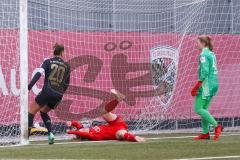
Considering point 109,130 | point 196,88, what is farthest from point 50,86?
point 196,88

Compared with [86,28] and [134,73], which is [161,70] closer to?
[134,73]

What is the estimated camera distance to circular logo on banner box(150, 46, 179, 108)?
16.0m

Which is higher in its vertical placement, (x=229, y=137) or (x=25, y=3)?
(x=25, y=3)

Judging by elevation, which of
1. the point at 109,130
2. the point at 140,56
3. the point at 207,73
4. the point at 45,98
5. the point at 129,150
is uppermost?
the point at 140,56

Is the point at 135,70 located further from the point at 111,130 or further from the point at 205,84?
the point at 111,130

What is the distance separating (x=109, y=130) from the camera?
12.7 m

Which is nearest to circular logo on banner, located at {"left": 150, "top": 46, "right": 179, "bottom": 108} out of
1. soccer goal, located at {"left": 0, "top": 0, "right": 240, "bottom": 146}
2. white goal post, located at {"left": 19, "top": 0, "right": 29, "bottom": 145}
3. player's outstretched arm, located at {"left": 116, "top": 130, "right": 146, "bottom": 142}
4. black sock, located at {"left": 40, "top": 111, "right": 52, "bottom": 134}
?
soccer goal, located at {"left": 0, "top": 0, "right": 240, "bottom": 146}

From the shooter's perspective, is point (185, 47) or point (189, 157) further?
point (185, 47)

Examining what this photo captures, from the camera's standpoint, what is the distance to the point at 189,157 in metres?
9.44

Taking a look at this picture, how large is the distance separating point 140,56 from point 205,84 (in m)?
3.64

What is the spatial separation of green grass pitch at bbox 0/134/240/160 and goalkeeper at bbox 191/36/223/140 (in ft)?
1.26

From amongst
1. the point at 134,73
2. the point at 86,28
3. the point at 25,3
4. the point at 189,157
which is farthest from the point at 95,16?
the point at 189,157

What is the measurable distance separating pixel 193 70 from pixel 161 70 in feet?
3.03

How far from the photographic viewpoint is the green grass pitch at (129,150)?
9.79m
